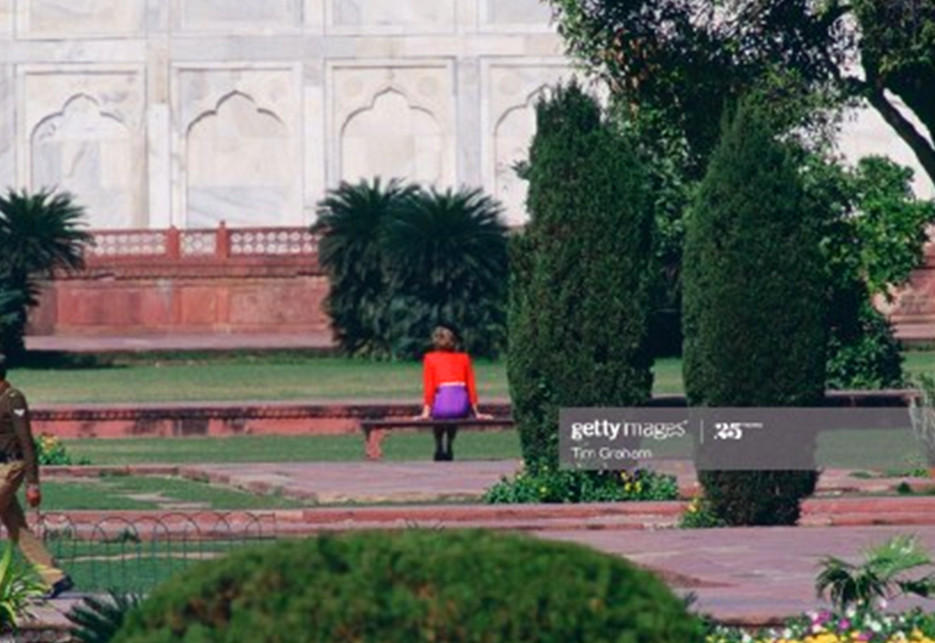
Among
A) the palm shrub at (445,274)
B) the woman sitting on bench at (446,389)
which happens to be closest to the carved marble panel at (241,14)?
the palm shrub at (445,274)

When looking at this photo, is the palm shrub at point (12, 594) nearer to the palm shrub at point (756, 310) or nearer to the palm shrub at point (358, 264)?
the palm shrub at point (756, 310)

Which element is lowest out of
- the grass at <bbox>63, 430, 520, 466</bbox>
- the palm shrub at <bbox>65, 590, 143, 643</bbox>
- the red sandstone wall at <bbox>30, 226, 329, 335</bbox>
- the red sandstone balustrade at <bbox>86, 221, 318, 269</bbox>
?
the grass at <bbox>63, 430, 520, 466</bbox>

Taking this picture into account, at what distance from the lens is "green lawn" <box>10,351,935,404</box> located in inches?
1065

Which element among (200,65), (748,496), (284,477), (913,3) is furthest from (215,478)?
(200,65)

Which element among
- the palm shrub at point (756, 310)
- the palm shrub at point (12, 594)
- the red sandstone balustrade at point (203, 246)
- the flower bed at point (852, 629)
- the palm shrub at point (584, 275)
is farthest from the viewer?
the red sandstone balustrade at point (203, 246)

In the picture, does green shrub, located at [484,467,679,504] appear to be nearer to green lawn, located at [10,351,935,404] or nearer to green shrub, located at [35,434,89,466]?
green shrub, located at [35,434,89,466]

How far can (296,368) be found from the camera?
31.1 m

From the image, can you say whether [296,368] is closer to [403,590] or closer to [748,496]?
[748,496]

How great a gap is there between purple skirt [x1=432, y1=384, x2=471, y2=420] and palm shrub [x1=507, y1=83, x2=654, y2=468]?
3366mm

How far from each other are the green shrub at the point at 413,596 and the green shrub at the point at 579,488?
9.93 meters

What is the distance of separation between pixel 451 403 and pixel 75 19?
24852 mm

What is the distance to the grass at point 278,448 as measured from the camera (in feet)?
68.5

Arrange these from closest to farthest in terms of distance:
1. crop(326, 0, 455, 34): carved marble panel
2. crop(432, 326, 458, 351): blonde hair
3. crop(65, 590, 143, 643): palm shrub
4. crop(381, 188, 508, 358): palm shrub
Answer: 1. crop(65, 590, 143, 643): palm shrub
2. crop(432, 326, 458, 351): blonde hair
3. crop(381, 188, 508, 358): palm shrub
4. crop(326, 0, 455, 34): carved marble panel

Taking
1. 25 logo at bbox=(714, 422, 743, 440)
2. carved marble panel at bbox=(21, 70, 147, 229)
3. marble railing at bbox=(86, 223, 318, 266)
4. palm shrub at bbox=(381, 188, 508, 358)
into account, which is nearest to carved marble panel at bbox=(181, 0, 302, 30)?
carved marble panel at bbox=(21, 70, 147, 229)
